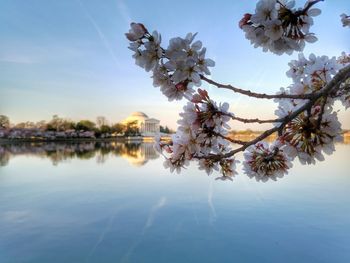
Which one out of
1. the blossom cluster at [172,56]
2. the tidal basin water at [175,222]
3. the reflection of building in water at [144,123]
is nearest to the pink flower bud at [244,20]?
the blossom cluster at [172,56]

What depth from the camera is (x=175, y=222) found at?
1031 centimetres

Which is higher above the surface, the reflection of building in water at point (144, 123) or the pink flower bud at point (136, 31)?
the reflection of building in water at point (144, 123)

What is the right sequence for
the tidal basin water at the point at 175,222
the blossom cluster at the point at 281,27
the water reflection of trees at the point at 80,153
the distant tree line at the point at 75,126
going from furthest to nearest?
the distant tree line at the point at 75,126
the water reflection of trees at the point at 80,153
the tidal basin water at the point at 175,222
the blossom cluster at the point at 281,27

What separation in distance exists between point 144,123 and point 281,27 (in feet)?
371

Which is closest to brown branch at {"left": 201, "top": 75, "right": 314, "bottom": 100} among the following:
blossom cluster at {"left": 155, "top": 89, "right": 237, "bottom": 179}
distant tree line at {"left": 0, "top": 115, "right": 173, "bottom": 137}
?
blossom cluster at {"left": 155, "top": 89, "right": 237, "bottom": 179}

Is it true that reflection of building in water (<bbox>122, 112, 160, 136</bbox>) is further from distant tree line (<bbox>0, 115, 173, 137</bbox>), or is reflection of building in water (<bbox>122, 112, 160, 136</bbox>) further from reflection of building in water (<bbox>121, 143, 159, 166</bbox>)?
reflection of building in water (<bbox>121, 143, 159, 166</bbox>)

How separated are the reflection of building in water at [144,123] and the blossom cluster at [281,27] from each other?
10801 centimetres

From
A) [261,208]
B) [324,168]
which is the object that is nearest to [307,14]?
[261,208]

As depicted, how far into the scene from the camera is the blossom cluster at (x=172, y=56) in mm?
1265

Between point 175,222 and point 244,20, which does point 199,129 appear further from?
point 175,222

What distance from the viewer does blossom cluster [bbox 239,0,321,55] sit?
47.3 inches

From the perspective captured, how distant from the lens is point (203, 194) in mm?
14586

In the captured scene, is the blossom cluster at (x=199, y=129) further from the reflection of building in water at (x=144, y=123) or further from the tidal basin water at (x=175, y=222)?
the reflection of building in water at (x=144, y=123)

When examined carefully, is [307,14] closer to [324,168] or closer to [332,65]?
[332,65]
